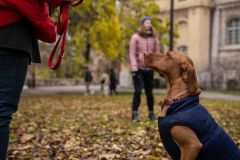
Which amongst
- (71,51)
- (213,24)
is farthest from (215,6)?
(71,51)

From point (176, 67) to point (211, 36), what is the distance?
4133 cm

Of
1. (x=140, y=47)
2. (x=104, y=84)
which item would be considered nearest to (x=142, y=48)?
(x=140, y=47)

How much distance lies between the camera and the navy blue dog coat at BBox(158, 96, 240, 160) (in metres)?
3.67

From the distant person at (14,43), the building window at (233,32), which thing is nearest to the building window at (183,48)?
the building window at (233,32)

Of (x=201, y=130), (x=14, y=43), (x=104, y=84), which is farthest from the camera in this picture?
(x=104, y=84)

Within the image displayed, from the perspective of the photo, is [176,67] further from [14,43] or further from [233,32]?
[233,32]

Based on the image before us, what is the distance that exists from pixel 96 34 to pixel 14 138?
60.8ft

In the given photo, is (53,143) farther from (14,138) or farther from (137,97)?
(137,97)

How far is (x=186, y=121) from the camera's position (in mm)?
3711

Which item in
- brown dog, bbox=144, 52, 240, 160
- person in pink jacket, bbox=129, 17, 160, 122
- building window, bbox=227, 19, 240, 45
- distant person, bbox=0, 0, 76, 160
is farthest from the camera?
building window, bbox=227, 19, 240, 45

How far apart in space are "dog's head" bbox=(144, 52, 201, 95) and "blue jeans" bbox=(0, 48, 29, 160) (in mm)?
1235

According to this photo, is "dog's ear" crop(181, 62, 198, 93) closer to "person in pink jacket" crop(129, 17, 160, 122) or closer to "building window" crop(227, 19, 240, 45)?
"person in pink jacket" crop(129, 17, 160, 122)

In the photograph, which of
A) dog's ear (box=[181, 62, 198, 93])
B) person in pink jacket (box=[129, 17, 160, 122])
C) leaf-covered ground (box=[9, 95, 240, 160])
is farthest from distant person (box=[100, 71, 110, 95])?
dog's ear (box=[181, 62, 198, 93])

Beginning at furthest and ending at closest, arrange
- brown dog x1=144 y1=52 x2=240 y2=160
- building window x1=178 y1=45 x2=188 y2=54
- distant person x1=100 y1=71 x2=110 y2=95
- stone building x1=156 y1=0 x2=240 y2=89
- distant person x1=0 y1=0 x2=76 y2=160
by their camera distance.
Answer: building window x1=178 y1=45 x2=188 y2=54, stone building x1=156 y1=0 x2=240 y2=89, distant person x1=100 y1=71 x2=110 y2=95, brown dog x1=144 y1=52 x2=240 y2=160, distant person x1=0 y1=0 x2=76 y2=160
